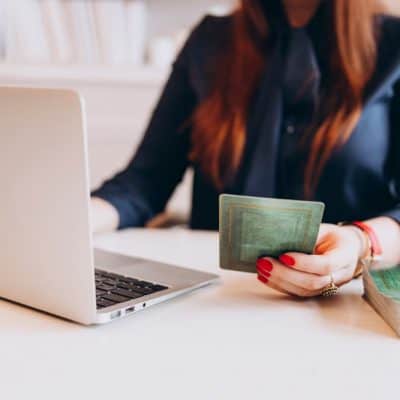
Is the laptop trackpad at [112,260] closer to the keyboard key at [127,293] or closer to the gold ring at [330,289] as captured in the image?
the keyboard key at [127,293]

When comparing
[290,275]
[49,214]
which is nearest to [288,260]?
[290,275]

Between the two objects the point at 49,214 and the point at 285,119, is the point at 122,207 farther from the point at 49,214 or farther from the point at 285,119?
the point at 49,214

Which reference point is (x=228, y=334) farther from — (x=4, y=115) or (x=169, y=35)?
(x=169, y=35)

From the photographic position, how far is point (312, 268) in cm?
73

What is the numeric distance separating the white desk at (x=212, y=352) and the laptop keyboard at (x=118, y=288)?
27 millimetres

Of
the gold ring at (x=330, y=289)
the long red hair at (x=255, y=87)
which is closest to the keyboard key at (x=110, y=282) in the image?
the gold ring at (x=330, y=289)

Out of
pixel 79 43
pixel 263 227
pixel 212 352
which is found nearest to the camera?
pixel 212 352

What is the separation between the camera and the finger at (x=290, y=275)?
28.8 inches

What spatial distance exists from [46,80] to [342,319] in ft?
5.06

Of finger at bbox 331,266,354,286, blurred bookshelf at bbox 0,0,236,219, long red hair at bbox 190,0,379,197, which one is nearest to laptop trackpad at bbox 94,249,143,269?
finger at bbox 331,266,354,286

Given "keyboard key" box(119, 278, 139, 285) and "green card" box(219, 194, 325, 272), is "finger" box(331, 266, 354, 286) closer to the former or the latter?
"green card" box(219, 194, 325, 272)

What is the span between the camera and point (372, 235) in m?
0.85

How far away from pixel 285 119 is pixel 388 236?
1.54 feet

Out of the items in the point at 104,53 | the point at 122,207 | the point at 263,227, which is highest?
the point at 104,53
